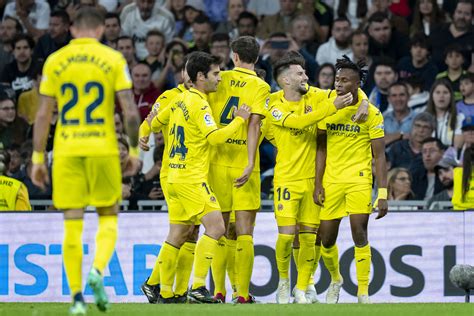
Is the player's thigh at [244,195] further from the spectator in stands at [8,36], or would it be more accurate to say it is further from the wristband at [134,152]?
the spectator in stands at [8,36]

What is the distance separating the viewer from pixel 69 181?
35.7 feet

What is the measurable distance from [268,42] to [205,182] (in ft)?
25.7

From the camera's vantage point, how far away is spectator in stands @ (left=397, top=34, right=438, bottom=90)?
2047 centimetres

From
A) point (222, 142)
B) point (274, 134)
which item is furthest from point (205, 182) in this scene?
point (274, 134)

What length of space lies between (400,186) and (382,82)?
2.47 meters

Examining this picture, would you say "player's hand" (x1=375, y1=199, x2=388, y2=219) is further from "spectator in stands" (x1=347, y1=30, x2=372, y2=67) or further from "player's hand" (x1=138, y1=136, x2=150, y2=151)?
"spectator in stands" (x1=347, y1=30, x2=372, y2=67)

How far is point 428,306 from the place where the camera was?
516 inches

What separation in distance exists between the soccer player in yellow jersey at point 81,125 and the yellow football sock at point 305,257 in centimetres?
389

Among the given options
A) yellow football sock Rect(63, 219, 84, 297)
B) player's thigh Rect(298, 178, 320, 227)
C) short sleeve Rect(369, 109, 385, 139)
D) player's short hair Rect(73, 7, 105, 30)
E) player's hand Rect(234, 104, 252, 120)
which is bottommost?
yellow football sock Rect(63, 219, 84, 297)

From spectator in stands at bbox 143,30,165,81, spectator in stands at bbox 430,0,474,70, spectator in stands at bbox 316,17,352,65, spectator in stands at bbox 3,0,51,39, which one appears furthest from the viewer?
spectator in stands at bbox 3,0,51,39

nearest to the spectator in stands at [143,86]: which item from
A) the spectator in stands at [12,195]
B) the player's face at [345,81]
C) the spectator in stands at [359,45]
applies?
the spectator in stands at [359,45]

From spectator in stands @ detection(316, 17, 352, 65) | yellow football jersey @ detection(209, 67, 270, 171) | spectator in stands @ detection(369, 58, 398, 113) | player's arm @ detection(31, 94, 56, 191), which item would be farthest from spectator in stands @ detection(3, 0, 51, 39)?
player's arm @ detection(31, 94, 56, 191)

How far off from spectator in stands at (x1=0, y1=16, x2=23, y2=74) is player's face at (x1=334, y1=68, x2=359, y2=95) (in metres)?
9.31

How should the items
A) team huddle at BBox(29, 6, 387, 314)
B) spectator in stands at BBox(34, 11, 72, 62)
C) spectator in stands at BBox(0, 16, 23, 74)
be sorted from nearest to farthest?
team huddle at BBox(29, 6, 387, 314)
spectator in stands at BBox(34, 11, 72, 62)
spectator in stands at BBox(0, 16, 23, 74)
